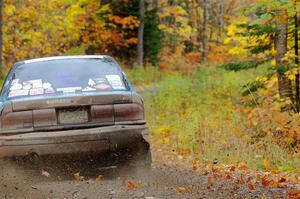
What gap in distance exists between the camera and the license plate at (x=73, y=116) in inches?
270

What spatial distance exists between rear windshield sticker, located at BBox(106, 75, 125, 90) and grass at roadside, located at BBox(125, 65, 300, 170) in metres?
2.58

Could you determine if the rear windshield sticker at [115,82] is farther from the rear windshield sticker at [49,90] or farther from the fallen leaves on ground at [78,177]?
the fallen leaves on ground at [78,177]

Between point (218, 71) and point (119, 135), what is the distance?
17070 millimetres

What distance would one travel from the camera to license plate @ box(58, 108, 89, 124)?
22.5 feet

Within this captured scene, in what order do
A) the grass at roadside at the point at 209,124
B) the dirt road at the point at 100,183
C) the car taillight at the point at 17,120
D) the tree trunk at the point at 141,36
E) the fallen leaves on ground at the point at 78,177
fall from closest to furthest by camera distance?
the dirt road at the point at 100,183, the car taillight at the point at 17,120, the fallen leaves on ground at the point at 78,177, the grass at roadside at the point at 209,124, the tree trunk at the point at 141,36

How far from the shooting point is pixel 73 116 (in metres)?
6.89

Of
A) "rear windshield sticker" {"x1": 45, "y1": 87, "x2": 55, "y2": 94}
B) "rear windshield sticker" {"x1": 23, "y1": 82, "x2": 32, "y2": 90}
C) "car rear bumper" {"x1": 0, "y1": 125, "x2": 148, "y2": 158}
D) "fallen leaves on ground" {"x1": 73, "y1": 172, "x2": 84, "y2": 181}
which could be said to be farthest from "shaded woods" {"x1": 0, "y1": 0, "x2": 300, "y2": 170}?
"rear windshield sticker" {"x1": 23, "y1": 82, "x2": 32, "y2": 90}

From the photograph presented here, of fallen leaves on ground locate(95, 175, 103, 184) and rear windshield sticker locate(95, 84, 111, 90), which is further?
rear windshield sticker locate(95, 84, 111, 90)

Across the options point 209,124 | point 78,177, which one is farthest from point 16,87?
point 209,124

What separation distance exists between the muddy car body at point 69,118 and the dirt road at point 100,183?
29cm

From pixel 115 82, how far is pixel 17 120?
4.71ft

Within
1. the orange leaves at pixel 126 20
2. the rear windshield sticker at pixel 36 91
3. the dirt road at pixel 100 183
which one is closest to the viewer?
the dirt road at pixel 100 183

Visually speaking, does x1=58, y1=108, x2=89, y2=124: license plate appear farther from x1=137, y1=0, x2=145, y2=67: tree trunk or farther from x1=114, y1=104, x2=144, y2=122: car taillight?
x1=137, y1=0, x2=145, y2=67: tree trunk

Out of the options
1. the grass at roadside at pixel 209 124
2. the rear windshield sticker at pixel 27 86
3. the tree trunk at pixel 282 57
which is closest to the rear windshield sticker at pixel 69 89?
the rear windshield sticker at pixel 27 86
